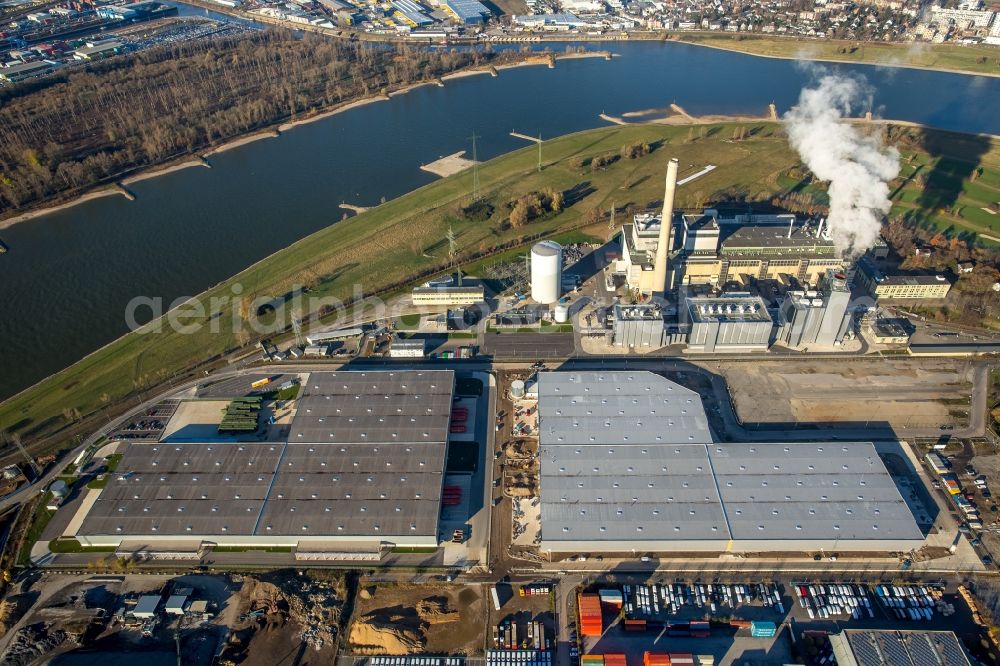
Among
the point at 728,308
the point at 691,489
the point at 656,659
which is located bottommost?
the point at 656,659

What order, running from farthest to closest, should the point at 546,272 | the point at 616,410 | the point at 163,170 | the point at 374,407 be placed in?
the point at 163,170 < the point at 546,272 < the point at 374,407 < the point at 616,410

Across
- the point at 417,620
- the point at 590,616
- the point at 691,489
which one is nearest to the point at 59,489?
the point at 417,620

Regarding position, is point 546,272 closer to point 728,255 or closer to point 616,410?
point 616,410

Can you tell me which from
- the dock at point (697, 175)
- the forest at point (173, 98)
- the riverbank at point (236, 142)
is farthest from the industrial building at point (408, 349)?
the forest at point (173, 98)

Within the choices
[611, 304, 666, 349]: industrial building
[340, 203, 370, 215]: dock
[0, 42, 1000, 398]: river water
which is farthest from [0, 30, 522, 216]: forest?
[611, 304, 666, 349]: industrial building

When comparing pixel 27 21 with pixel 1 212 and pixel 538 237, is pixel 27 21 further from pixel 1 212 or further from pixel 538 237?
pixel 538 237

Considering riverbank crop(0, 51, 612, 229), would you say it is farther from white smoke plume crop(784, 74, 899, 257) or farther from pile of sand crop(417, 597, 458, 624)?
pile of sand crop(417, 597, 458, 624)
